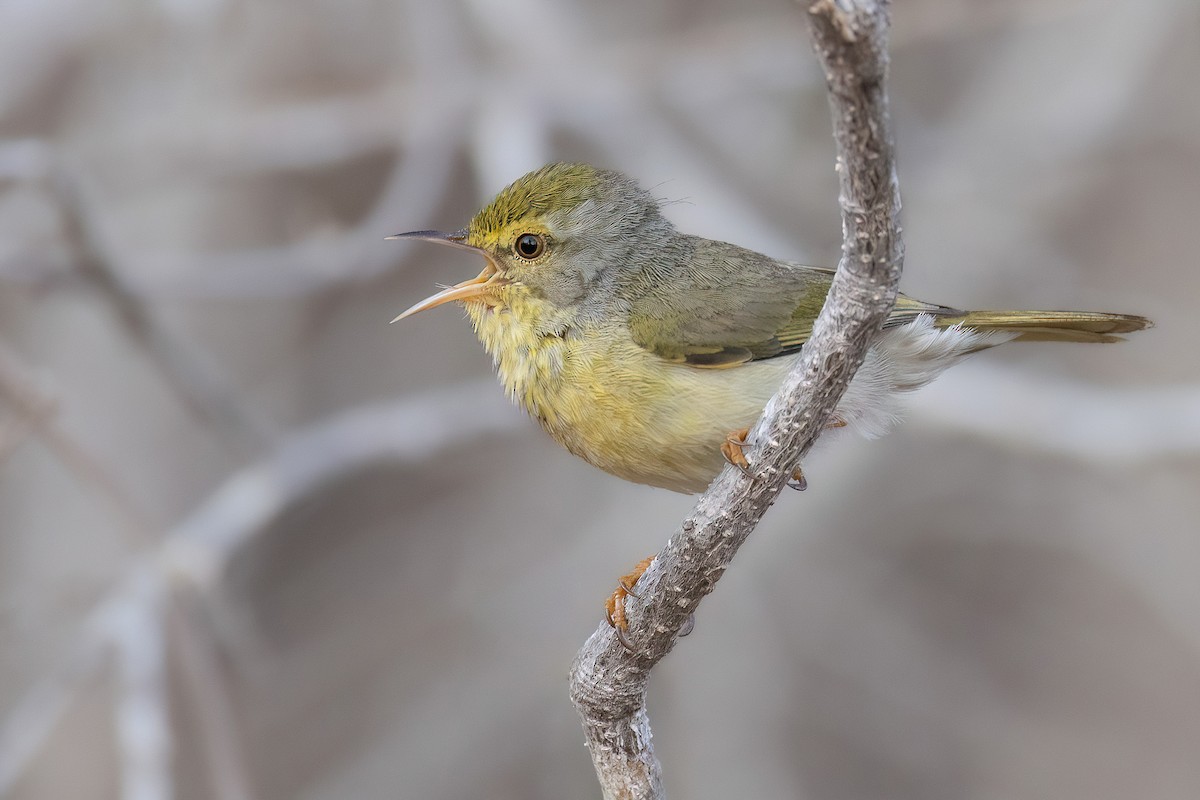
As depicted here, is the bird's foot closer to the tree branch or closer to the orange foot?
the tree branch

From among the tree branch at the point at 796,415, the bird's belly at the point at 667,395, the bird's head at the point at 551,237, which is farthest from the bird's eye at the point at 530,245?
the tree branch at the point at 796,415

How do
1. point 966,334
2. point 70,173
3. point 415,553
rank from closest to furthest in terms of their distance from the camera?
point 966,334
point 70,173
point 415,553

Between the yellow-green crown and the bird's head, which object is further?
the yellow-green crown

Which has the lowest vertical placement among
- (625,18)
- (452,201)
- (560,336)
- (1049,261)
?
(560,336)

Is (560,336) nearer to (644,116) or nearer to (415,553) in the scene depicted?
(644,116)

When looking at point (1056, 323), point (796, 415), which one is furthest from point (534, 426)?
point (796, 415)

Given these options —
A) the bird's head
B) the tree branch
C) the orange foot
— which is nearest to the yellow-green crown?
the bird's head

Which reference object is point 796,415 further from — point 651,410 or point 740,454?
point 651,410

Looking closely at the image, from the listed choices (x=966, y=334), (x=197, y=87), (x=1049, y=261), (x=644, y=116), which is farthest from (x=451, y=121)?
(x=966, y=334)
